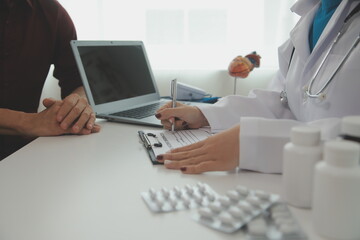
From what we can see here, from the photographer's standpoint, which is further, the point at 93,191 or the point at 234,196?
the point at 93,191

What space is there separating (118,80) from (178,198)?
85 cm

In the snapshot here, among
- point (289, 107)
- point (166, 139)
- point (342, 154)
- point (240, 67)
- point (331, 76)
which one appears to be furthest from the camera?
point (240, 67)

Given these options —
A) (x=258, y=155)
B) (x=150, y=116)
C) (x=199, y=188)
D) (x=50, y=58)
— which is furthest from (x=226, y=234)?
(x=50, y=58)

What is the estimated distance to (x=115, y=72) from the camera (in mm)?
1345

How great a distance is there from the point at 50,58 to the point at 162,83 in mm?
886

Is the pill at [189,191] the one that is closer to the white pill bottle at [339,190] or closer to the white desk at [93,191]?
the white desk at [93,191]

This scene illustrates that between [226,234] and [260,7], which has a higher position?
[260,7]

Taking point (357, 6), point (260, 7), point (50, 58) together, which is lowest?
point (50, 58)

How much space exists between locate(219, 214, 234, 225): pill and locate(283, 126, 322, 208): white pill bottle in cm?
11

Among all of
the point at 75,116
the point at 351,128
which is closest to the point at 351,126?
the point at 351,128

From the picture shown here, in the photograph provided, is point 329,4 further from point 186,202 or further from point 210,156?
point 186,202

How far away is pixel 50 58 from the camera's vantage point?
149 cm

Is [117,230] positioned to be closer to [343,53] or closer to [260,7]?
[343,53]

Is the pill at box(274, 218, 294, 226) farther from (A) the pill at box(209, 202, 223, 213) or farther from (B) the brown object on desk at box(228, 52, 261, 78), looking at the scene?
(B) the brown object on desk at box(228, 52, 261, 78)
